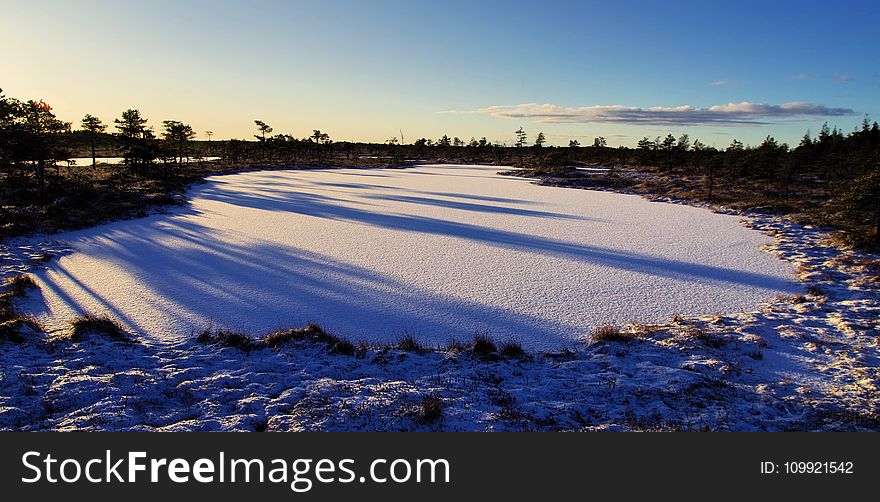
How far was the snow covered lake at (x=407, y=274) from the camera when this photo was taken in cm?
899

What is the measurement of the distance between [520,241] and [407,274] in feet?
21.0

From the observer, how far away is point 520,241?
16.8 m

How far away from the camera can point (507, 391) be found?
244 inches

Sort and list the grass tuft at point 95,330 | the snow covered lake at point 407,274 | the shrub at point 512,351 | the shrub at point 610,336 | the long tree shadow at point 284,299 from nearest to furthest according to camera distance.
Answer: the shrub at point 512,351 < the grass tuft at point 95,330 < the shrub at point 610,336 < the long tree shadow at point 284,299 < the snow covered lake at point 407,274

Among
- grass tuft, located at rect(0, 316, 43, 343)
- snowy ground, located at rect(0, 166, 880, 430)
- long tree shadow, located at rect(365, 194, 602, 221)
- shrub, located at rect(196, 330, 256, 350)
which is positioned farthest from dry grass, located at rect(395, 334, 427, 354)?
long tree shadow, located at rect(365, 194, 602, 221)

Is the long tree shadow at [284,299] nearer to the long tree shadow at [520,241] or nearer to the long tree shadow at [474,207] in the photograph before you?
the long tree shadow at [520,241]

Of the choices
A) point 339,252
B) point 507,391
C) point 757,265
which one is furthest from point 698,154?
point 507,391

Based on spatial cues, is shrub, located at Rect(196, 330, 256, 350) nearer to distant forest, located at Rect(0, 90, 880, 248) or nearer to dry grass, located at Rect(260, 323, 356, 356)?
dry grass, located at Rect(260, 323, 356, 356)

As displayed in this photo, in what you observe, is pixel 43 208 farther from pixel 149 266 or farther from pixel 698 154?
pixel 698 154

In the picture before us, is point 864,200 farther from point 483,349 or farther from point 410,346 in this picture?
point 410,346

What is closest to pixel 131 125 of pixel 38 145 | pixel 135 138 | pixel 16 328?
pixel 135 138

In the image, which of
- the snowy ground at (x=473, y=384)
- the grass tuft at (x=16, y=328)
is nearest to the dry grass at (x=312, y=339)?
the snowy ground at (x=473, y=384)

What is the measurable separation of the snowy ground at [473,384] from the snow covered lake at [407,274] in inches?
40.9

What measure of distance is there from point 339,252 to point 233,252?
3.77 metres
